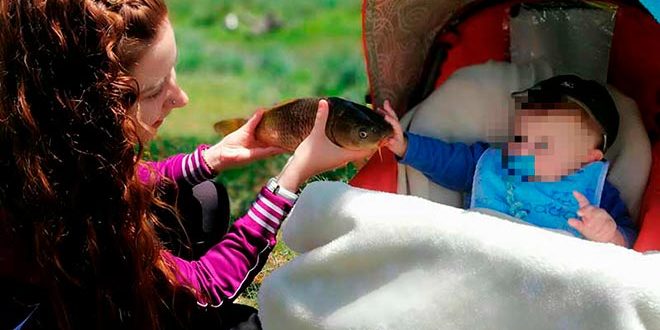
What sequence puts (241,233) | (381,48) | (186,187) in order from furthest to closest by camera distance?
(381,48)
(186,187)
(241,233)

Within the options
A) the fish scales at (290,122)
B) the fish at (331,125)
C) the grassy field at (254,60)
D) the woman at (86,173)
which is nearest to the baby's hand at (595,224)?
the fish at (331,125)

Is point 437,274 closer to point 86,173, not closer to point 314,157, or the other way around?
point 314,157

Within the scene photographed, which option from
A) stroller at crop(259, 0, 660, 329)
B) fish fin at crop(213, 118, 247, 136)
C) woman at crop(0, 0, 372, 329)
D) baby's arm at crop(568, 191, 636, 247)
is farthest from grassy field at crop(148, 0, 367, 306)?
woman at crop(0, 0, 372, 329)

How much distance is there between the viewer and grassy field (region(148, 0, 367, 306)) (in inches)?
177

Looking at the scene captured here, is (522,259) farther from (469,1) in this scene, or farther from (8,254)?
(469,1)

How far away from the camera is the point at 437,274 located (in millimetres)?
1547

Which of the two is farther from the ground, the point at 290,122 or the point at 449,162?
the point at 290,122

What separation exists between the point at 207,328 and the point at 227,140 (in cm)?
51

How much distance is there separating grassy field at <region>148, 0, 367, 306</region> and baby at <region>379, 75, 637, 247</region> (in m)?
1.60

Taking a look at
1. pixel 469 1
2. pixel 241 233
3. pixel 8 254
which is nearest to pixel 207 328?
pixel 241 233

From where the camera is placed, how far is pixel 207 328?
176cm

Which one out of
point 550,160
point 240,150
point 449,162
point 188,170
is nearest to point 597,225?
point 550,160

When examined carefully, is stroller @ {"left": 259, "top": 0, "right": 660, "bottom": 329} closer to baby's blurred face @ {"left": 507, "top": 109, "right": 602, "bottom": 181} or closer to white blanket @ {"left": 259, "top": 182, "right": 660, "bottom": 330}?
white blanket @ {"left": 259, "top": 182, "right": 660, "bottom": 330}

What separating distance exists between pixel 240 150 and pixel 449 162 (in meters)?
Result: 0.50
